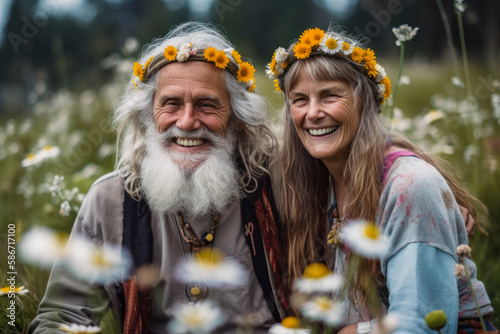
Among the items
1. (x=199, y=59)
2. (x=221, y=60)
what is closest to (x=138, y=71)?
(x=199, y=59)

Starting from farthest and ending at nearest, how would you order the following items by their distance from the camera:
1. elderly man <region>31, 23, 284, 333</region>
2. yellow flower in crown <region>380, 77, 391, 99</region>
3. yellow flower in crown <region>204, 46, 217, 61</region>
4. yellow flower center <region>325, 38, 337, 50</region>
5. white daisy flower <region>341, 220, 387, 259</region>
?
yellow flower in crown <region>204, 46, 217, 61</region>, elderly man <region>31, 23, 284, 333</region>, yellow flower in crown <region>380, 77, 391, 99</region>, yellow flower center <region>325, 38, 337, 50</region>, white daisy flower <region>341, 220, 387, 259</region>

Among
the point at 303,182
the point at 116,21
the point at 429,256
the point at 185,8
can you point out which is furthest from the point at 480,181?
the point at 185,8

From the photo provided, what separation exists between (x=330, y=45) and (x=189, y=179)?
120cm

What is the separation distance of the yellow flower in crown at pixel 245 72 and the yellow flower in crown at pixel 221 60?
14 centimetres

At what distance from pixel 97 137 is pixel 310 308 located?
17.0ft

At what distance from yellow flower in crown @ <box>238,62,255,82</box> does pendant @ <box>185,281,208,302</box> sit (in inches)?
52.2

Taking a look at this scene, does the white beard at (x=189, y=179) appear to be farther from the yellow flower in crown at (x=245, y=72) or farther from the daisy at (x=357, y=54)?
the daisy at (x=357, y=54)

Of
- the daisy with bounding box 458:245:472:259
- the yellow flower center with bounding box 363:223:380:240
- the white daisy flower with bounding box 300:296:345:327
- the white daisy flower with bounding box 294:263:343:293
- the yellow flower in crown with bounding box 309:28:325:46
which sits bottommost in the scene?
the white daisy flower with bounding box 300:296:345:327

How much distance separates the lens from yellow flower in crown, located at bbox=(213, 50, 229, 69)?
307 cm

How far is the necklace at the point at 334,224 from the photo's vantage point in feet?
8.77

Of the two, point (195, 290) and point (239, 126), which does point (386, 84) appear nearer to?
point (239, 126)

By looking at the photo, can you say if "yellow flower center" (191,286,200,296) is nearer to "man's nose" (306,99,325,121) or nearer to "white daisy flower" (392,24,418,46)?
"man's nose" (306,99,325,121)

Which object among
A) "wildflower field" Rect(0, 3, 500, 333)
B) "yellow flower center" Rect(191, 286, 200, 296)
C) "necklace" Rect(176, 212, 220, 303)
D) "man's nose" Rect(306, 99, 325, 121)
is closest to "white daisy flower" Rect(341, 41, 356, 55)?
"man's nose" Rect(306, 99, 325, 121)

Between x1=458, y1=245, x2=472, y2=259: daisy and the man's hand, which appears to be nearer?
x1=458, y1=245, x2=472, y2=259: daisy
